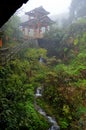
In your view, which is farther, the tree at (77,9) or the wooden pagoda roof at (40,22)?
the tree at (77,9)

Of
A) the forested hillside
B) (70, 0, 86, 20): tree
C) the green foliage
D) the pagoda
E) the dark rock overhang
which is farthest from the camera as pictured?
(70, 0, 86, 20): tree

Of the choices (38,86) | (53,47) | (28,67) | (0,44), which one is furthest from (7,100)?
(53,47)

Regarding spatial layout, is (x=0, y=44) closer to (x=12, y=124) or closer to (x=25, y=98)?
(x=25, y=98)

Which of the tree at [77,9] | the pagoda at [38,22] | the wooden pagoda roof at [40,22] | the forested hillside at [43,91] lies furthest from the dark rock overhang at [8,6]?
the tree at [77,9]

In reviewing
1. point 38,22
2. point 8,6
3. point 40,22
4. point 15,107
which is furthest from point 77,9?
point 8,6

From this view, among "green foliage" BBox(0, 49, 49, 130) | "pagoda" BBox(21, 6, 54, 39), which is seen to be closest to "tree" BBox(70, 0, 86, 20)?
"pagoda" BBox(21, 6, 54, 39)

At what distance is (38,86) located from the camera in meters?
21.6

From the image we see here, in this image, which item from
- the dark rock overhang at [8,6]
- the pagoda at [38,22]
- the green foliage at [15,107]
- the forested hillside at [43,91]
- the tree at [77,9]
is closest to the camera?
the dark rock overhang at [8,6]

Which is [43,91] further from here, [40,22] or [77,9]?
[77,9]

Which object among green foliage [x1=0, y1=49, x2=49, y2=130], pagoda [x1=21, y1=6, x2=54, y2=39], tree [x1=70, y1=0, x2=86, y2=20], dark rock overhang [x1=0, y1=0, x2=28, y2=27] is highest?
tree [x1=70, y1=0, x2=86, y2=20]

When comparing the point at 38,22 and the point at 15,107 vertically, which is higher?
the point at 38,22

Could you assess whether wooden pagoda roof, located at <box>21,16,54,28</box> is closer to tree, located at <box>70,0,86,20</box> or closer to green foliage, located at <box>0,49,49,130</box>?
tree, located at <box>70,0,86,20</box>

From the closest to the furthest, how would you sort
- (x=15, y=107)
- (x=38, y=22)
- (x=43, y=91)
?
(x=15, y=107), (x=43, y=91), (x=38, y=22)

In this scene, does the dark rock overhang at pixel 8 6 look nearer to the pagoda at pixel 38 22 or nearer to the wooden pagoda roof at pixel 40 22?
the pagoda at pixel 38 22
